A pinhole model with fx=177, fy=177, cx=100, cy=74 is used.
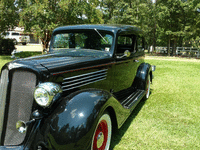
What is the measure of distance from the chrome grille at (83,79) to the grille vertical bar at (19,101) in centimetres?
49

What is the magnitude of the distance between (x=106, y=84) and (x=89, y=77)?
56cm

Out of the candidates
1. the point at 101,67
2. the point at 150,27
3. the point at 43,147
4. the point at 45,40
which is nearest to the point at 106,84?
the point at 101,67

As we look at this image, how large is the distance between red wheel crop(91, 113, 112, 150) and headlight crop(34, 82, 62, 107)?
0.68 meters

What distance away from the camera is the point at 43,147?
1956 millimetres

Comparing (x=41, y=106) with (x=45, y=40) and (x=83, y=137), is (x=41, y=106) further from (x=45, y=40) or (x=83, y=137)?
(x=45, y=40)

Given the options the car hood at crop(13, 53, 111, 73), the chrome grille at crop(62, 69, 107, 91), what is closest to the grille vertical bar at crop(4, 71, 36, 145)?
the car hood at crop(13, 53, 111, 73)

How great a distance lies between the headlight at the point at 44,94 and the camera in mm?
1991

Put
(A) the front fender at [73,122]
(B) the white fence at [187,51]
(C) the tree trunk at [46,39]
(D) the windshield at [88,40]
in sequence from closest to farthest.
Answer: (A) the front fender at [73,122]
(D) the windshield at [88,40]
(C) the tree trunk at [46,39]
(B) the white fence at [187,51]

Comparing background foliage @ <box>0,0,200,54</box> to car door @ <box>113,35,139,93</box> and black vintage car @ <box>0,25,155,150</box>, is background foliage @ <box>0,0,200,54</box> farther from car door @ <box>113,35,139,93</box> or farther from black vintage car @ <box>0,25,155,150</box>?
black vintage car @ <box>0,25,155,150</box>

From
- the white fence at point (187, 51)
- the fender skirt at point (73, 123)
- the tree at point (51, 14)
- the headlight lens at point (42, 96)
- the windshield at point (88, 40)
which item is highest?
the tree at point (51, 14)

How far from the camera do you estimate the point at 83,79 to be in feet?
9.30

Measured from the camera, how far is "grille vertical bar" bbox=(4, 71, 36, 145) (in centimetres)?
218

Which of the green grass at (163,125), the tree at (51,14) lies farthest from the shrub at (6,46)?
the green grass at (163,125)

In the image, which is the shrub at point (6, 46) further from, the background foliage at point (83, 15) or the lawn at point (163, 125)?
the lawn at point (163, 125)
